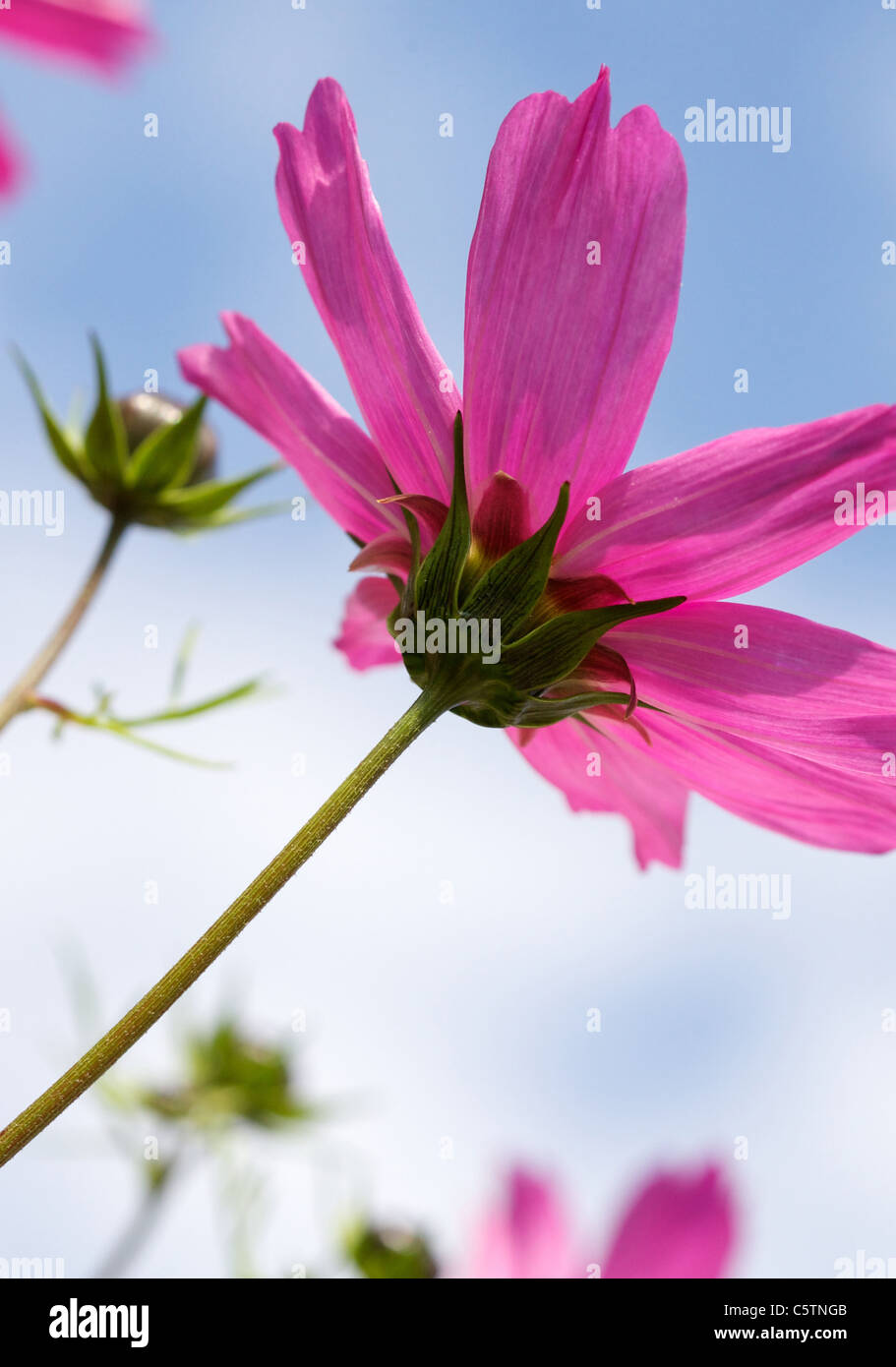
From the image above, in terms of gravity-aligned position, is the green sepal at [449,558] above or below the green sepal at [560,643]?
above

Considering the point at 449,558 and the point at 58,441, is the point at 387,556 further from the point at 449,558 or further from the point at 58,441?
the point at 58,441

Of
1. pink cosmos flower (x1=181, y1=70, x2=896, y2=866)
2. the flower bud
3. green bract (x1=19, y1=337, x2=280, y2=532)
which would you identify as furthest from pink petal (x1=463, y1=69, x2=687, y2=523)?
the flower bud

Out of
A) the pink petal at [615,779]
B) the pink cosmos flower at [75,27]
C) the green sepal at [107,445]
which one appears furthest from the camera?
the green sepal at [107,445]

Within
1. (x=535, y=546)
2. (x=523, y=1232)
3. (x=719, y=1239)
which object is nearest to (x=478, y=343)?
(x=535, y=546)

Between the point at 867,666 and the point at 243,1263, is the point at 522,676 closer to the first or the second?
the point at 867,666

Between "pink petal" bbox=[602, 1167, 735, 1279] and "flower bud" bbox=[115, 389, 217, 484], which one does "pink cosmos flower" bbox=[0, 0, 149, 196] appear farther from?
"flower bud" bbox=[115, 389, 217, 484]

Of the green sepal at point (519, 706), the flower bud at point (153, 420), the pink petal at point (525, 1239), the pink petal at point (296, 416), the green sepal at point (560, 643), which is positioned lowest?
the pink petal at point (525, 1239)

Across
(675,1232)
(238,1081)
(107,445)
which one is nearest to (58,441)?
(107,445)

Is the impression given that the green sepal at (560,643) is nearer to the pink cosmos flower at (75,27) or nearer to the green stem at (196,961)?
the green stem at (196,961)

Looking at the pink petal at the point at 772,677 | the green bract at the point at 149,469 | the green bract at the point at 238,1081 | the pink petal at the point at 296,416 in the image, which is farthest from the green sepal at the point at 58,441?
the green bract at the point at 238,1081
